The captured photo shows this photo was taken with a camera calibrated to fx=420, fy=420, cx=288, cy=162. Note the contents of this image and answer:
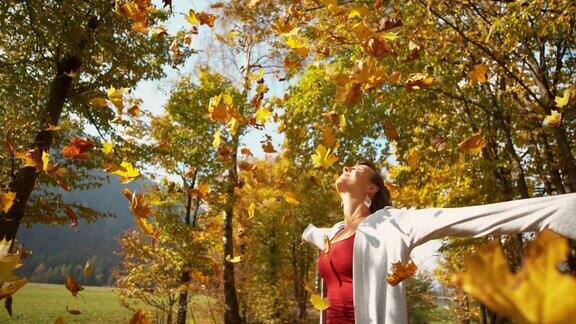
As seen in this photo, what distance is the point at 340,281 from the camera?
2.67 meters

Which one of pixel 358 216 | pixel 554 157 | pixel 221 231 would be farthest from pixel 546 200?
pixel 221 231

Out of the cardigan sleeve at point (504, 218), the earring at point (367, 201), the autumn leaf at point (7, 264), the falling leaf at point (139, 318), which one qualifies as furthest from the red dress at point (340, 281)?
the autumn leaf at point (7, 264)

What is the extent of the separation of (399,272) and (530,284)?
5.95 ft

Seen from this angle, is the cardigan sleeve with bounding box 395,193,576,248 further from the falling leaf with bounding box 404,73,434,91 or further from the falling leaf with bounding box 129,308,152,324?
the falling leaf with bounding box 404,73,434,91

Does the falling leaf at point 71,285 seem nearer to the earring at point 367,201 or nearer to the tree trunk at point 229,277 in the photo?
the earring at point 367,201

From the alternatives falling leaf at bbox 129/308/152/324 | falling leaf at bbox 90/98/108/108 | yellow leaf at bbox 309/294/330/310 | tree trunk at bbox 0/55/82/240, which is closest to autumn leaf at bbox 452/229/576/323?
falling leaf at bbox 129/308/152/324

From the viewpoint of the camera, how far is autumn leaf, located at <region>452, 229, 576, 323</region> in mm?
542

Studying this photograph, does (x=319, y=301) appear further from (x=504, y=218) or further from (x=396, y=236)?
(x=504, y=218)

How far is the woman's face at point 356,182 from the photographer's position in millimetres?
3004

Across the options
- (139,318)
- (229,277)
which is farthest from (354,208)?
(229,277)

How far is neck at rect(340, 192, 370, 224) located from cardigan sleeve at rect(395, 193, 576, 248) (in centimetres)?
82

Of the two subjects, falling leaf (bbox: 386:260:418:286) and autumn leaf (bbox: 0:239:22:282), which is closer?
→ autumn leaf (bbox: 0:239:22:282)

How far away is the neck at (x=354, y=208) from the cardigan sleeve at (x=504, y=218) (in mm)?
823

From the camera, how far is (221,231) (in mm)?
20109
